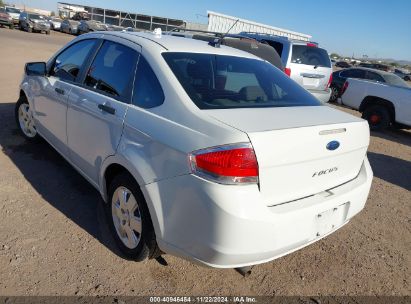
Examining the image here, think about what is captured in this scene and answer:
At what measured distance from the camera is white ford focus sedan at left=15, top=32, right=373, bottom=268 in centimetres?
220

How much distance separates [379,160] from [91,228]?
5.36m

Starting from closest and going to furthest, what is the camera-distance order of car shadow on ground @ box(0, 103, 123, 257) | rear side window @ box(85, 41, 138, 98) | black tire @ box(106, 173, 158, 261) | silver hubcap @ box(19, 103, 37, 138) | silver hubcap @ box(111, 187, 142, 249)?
black tire @ box(106, 173, 158, 261) → silver hubcap @ box(111, 187, 142, 249) → rear side window @ box(85, 41, 138, 98) → car shadow on ground @ box(0, 103, 123, 257) → silver hubcap @ box(19, 103, 37, 138)

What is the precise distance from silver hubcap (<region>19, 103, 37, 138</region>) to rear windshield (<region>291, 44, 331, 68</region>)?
6431 mm

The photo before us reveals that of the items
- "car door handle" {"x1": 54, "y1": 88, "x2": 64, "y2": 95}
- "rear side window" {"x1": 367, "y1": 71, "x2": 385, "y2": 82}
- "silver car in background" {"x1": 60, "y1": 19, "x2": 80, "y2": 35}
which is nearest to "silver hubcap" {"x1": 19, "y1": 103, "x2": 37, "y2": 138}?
"car door handle" {"x1": 54, "y1": 88, "x2": 64, "y2": 95}

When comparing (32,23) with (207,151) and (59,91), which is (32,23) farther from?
(207,151)

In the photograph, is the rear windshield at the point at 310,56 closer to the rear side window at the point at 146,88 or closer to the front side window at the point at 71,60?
the front side window at the point at 71,60

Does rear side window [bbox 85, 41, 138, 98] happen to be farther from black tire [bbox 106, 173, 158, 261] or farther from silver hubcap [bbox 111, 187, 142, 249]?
silver hubcap [bbox 111, 187, 142, 249]

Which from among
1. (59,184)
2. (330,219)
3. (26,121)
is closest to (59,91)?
(59,184)

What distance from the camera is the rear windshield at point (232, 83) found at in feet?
8.88

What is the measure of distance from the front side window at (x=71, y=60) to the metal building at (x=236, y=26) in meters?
19.1

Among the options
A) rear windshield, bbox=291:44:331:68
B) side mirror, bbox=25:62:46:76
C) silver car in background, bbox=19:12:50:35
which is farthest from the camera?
silver car in background, bbox=19:12:50:35

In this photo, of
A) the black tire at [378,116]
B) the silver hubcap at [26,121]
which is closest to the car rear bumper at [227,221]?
the silver hubcap at [26,121]

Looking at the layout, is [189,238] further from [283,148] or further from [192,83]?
[192,83]

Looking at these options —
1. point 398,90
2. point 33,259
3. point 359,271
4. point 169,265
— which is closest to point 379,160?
point 398,90
